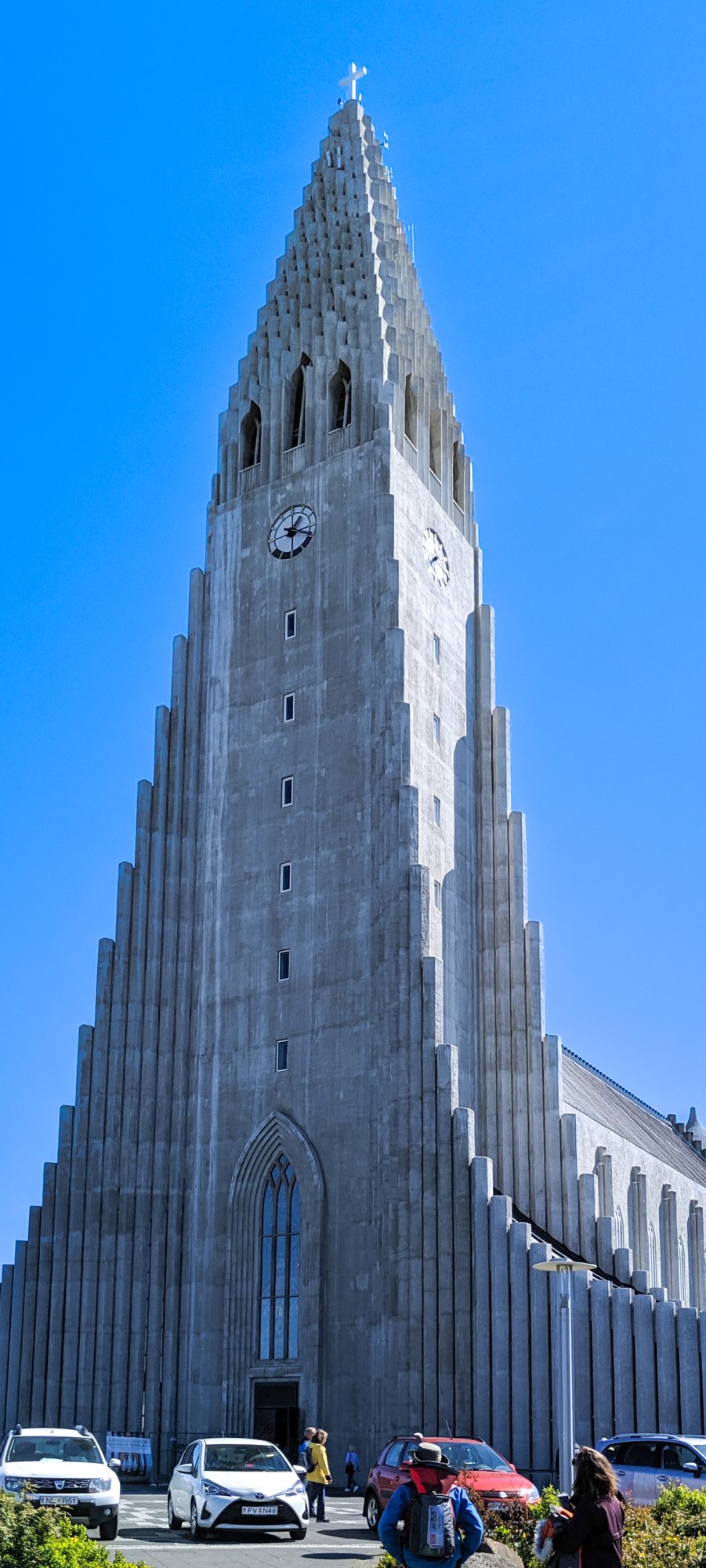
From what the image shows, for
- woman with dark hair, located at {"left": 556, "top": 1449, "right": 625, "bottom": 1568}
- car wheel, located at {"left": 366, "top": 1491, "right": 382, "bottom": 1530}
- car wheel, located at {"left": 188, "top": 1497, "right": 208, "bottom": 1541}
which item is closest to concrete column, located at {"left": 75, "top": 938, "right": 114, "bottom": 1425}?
car wheel, located at {"left": 366, "top": 1491, "right": 382, "bottom": 1530}

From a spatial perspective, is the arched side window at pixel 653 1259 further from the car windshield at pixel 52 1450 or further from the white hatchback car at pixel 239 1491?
the car windshield at pixel 52 1450

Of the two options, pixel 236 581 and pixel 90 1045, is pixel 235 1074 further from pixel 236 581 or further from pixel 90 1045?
pixel 236 581

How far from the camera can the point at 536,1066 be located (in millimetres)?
46531

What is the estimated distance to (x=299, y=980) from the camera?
46031 mm

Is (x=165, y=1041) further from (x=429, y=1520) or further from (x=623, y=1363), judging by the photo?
(x=429, y=1520)

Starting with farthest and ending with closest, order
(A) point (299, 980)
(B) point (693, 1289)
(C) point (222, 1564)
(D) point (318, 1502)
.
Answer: (B) point (693, 1289) < (A) point (299, 980) < (D) point (318, 1502) < (C) point (222, 1564)

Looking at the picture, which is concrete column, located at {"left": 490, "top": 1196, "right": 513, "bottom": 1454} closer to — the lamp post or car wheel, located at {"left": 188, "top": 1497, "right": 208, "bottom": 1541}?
the lamp post

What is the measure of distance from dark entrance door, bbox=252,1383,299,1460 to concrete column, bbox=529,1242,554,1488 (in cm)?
744

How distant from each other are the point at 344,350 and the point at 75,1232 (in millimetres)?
28223

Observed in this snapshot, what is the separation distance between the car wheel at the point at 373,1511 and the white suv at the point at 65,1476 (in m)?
3.96

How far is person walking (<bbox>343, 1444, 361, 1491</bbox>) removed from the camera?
38.1m

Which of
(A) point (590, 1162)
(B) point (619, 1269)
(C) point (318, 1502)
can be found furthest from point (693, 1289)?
(C) point (318, 1502)

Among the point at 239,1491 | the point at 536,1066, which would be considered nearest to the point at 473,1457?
the point at 239,1491

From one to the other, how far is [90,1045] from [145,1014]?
1994mm
